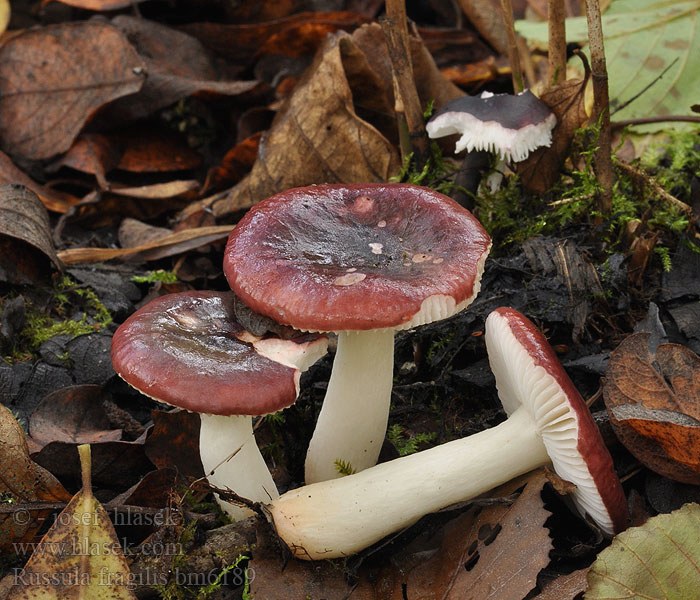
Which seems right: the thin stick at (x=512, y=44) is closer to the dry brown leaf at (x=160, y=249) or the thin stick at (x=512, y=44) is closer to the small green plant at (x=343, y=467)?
the dry brown leaf at (x=160, y=249)

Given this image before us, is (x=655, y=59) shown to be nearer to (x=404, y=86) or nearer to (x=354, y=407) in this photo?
(x=404, y=86)

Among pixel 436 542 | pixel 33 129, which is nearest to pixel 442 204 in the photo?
pixel 436 542

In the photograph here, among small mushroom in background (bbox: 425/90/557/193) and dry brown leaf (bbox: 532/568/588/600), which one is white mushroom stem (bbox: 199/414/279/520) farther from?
small mushroom in background (bbox: 425/90/557/193)

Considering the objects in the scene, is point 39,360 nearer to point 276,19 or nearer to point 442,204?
point 442,204

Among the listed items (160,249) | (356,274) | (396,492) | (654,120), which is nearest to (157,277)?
(160,249)

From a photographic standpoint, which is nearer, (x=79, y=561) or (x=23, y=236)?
(x=79, y=561)

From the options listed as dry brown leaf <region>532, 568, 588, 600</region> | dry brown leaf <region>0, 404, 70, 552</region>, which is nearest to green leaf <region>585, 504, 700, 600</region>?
dry brown leaf <region>532, 568, 588, 600</region>

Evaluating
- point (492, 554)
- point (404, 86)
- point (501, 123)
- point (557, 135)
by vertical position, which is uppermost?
point (404, 86)
